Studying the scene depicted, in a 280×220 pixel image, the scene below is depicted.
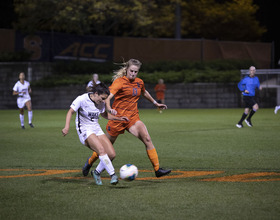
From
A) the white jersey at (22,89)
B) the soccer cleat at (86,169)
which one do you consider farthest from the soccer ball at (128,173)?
the white jersey at (22,89)

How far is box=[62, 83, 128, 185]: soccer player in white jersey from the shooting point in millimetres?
7750

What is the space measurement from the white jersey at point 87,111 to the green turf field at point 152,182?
3.09 feet

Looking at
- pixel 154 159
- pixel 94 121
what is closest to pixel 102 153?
pixel 94 121

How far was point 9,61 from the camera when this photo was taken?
30.2 m

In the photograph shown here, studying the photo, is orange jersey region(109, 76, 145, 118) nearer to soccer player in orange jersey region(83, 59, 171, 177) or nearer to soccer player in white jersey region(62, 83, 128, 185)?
soccer player in orange jersey region(83, 59, 171, 177)

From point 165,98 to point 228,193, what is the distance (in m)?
24.3

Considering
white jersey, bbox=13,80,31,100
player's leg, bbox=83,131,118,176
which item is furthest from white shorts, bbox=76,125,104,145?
white jersey, bbox=13,80,31,100

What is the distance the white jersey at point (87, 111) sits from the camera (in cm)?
792

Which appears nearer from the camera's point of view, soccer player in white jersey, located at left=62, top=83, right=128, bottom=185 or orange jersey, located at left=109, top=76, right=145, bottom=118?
soccer player in white jersey, located at left=62, top=83, right=128, bottom=185

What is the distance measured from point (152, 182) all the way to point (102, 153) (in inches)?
37.3

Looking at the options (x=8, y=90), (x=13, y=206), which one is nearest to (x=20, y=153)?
(x=13, y=206)

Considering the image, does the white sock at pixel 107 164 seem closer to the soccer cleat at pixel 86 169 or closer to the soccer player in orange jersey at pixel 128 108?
the soccer player in orange jersey at pixel 128 108

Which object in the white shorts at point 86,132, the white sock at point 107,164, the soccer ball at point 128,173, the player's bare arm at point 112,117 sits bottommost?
the soccer ball at point 128,173

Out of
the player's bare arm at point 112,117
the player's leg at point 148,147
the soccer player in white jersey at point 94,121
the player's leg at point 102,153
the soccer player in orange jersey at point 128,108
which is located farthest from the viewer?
the soccer player in orange jersey at point 128,108
